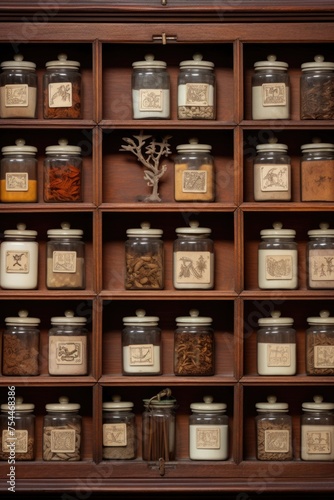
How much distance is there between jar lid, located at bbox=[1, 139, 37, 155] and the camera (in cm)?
319

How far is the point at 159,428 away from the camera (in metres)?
3.15

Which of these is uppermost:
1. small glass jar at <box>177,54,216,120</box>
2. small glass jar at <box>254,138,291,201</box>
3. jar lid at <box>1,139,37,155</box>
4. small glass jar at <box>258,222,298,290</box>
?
small glass jar at <box>177,54,216,120</box>

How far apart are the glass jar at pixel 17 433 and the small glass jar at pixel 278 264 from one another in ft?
2.93

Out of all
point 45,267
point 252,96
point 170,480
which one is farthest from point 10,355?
point 252,96

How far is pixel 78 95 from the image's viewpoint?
10.5 feet

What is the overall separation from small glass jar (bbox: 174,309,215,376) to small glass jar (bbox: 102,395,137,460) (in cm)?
23

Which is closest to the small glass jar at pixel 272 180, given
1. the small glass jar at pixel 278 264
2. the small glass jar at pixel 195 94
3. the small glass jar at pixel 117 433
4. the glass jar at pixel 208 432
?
the small glass jar at pixel 278 264

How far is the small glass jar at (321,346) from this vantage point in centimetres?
314

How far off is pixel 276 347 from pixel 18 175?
1021 millimetres

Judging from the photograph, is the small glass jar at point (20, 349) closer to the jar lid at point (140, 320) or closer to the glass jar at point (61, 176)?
the jar lid at point (140, 320)

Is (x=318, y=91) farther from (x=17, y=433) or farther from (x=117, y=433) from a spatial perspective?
(x=17, y=433)

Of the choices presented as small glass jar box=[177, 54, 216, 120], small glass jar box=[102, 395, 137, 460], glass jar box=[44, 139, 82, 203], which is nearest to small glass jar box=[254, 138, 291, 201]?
small glass jar box=[177, 54, 216, 120]

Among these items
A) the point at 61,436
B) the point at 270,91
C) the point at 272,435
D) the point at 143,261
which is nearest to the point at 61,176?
the point at 143,261

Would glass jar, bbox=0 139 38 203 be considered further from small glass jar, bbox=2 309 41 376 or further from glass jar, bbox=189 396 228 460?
glass jar, bbox=189 396 228 460
